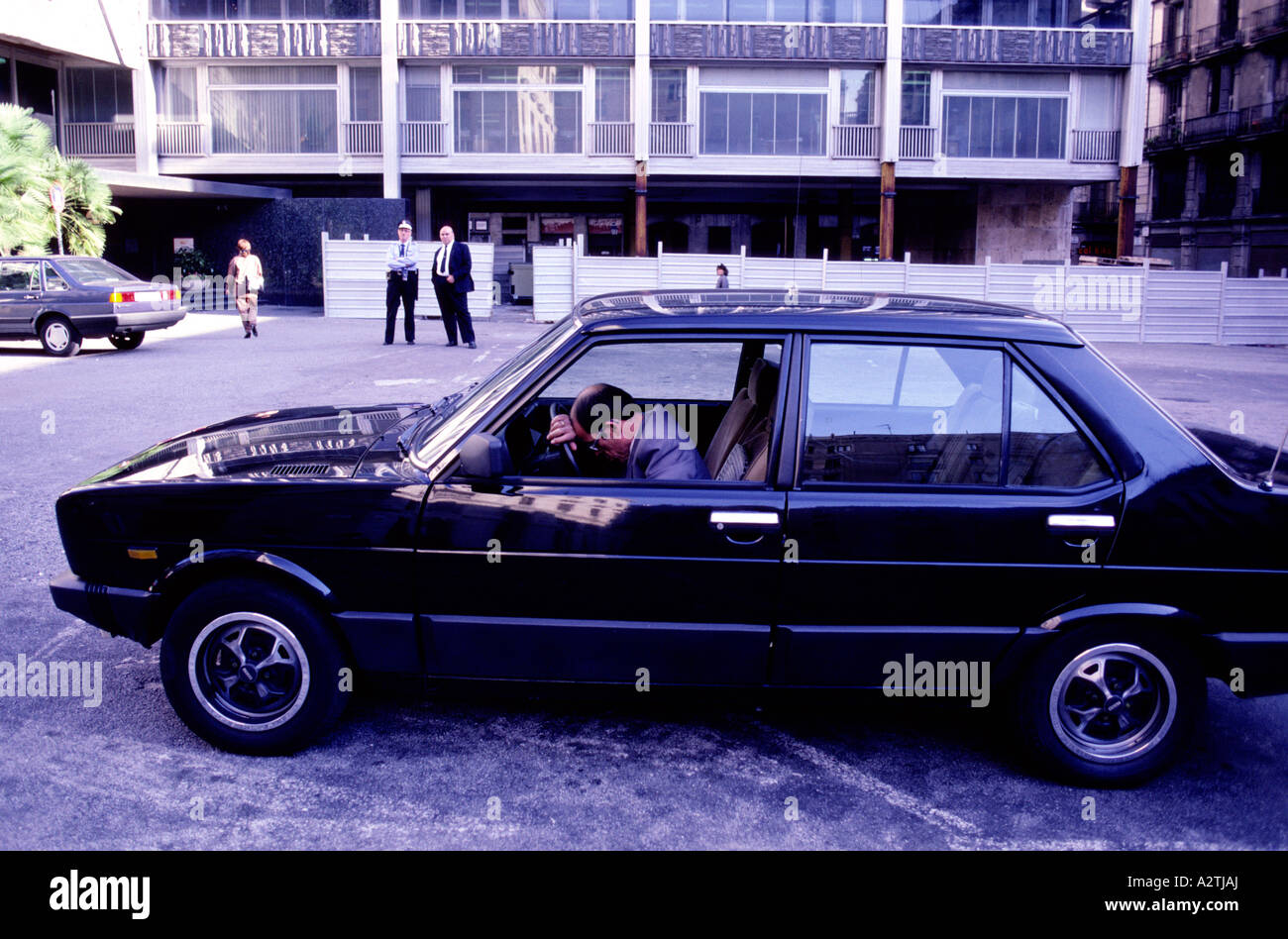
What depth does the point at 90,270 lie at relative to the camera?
17.6m

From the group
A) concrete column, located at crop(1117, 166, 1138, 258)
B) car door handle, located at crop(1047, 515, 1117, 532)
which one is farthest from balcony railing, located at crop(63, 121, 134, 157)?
car door handle, located at crop(1047, 515, 1117, 532)

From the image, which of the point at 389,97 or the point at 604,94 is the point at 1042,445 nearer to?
the point at 604,94

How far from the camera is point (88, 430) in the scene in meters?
10.1

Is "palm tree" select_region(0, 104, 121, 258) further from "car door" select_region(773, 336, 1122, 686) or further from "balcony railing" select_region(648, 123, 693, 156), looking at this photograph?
"car door" select_region(773, 336, 1122, 686)

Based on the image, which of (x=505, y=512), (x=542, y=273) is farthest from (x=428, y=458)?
(x=542, y=273)

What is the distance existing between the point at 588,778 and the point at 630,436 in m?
1.21

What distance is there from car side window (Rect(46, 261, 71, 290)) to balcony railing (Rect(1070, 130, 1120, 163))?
31225 millimetres

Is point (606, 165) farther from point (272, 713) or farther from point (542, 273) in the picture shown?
point (272, 713)

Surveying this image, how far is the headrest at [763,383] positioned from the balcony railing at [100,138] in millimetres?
38391

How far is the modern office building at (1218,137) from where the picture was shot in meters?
47.4

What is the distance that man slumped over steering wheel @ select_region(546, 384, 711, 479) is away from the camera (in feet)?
12.7

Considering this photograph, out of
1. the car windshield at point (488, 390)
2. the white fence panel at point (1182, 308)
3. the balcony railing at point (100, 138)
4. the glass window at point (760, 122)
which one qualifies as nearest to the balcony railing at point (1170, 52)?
the glass window at point (760, 122)

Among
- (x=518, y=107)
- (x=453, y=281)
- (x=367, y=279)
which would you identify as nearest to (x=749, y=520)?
(x=453, y=281)
